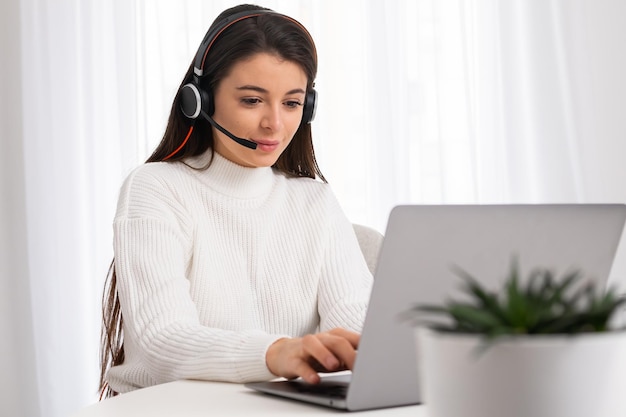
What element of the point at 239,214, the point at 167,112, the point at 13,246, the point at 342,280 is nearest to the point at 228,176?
the point at 239,214

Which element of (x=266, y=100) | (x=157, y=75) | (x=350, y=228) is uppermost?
(x=157, y=75)

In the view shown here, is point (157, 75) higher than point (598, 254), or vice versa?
point (157, 75)

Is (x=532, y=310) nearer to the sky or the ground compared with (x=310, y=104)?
nearer to the ground

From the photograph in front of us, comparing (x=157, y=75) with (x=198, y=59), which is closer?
(x=198, y=59)

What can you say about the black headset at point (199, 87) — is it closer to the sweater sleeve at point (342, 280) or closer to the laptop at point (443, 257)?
the sweater sleeve at point (342, 280)

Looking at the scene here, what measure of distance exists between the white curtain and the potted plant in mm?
2546

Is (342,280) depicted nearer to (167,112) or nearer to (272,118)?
(272,118)

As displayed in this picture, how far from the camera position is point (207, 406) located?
3.11ft

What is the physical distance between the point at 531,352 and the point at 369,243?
4.59 ft

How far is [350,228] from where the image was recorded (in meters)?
1.81

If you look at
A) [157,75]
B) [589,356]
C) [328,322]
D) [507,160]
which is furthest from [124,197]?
[507,160]

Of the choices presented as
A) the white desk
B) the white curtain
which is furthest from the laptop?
the white curtain

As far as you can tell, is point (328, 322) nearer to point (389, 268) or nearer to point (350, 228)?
point (350, 228)

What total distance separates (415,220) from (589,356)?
0.29 metres
